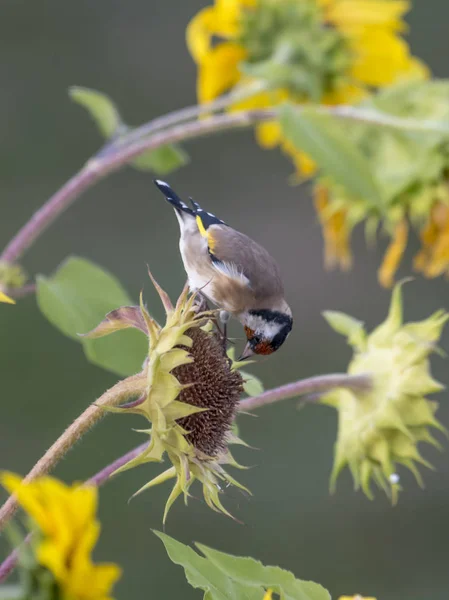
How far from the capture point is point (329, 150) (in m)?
0.70

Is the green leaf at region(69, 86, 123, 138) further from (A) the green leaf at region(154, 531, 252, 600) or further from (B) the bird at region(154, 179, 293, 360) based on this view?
(A) the green leaf at region(154, 531, 252, 600)

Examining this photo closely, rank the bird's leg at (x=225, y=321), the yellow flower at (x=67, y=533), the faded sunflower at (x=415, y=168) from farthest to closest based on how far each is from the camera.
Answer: the faded sunflower at (x=415, y=168) < the bird's leg at (x=225, y=321) < the yellow flower at (x=67, y=533)

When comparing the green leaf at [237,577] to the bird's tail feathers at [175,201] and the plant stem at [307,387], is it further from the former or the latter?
the bird's tail feathers at [175,201]

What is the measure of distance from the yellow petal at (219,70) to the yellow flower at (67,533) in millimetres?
647

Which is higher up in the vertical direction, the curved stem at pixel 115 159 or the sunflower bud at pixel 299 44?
the sunflower bud at pixel 299 44

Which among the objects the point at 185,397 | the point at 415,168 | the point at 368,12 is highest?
the point at 368,12

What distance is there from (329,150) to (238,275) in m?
0.12

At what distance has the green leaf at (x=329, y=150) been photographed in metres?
0.69

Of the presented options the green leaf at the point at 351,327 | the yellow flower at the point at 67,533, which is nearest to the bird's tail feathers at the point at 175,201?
the green leaf at the point at 351,327

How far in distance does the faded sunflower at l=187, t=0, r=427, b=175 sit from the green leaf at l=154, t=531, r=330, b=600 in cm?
50

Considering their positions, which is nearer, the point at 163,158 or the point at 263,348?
the point at 263,348

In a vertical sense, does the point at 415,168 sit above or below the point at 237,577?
above

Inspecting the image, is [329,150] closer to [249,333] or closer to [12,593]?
[249,333]

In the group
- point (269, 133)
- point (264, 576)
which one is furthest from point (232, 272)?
point (269, 133)
